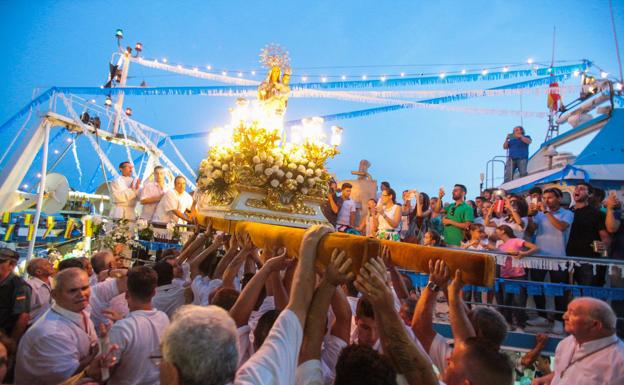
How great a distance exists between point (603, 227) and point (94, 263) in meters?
6.80

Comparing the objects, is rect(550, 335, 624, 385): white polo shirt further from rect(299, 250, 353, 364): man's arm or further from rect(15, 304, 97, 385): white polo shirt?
rect(15, 304, 97, 385): white polo shirt

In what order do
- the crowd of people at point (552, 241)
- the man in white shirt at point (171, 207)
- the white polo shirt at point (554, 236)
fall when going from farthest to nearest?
the man in white shirt at point (171, 207) → the white polo shirt at point (554, 236) → the crowd of people at point (552, 241)

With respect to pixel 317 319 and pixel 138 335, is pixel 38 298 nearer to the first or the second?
pixel 138 335

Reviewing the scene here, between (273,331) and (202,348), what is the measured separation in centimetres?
31

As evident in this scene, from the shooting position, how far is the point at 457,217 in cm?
767

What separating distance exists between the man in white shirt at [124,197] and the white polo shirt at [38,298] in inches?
164

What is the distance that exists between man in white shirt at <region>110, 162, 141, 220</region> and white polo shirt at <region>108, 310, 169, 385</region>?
20.1ft

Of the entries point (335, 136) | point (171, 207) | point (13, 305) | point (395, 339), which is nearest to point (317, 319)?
point (395, 339)

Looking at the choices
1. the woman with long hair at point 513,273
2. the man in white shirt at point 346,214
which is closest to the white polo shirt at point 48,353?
the woman with long hair at point 513,273

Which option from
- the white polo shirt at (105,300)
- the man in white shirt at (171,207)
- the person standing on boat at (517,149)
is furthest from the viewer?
the person standing on boat at (517,149)

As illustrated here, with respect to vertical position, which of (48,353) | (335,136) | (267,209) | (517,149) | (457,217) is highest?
(517,149)

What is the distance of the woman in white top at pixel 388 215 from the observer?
7.58 m

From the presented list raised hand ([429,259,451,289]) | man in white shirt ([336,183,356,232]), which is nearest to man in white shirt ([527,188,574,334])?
man in white shirt ([336,183,356,232])

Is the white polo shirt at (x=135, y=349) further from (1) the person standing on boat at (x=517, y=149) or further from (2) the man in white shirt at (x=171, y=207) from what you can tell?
(1) the person standing on boat at (x=517, y=149)
